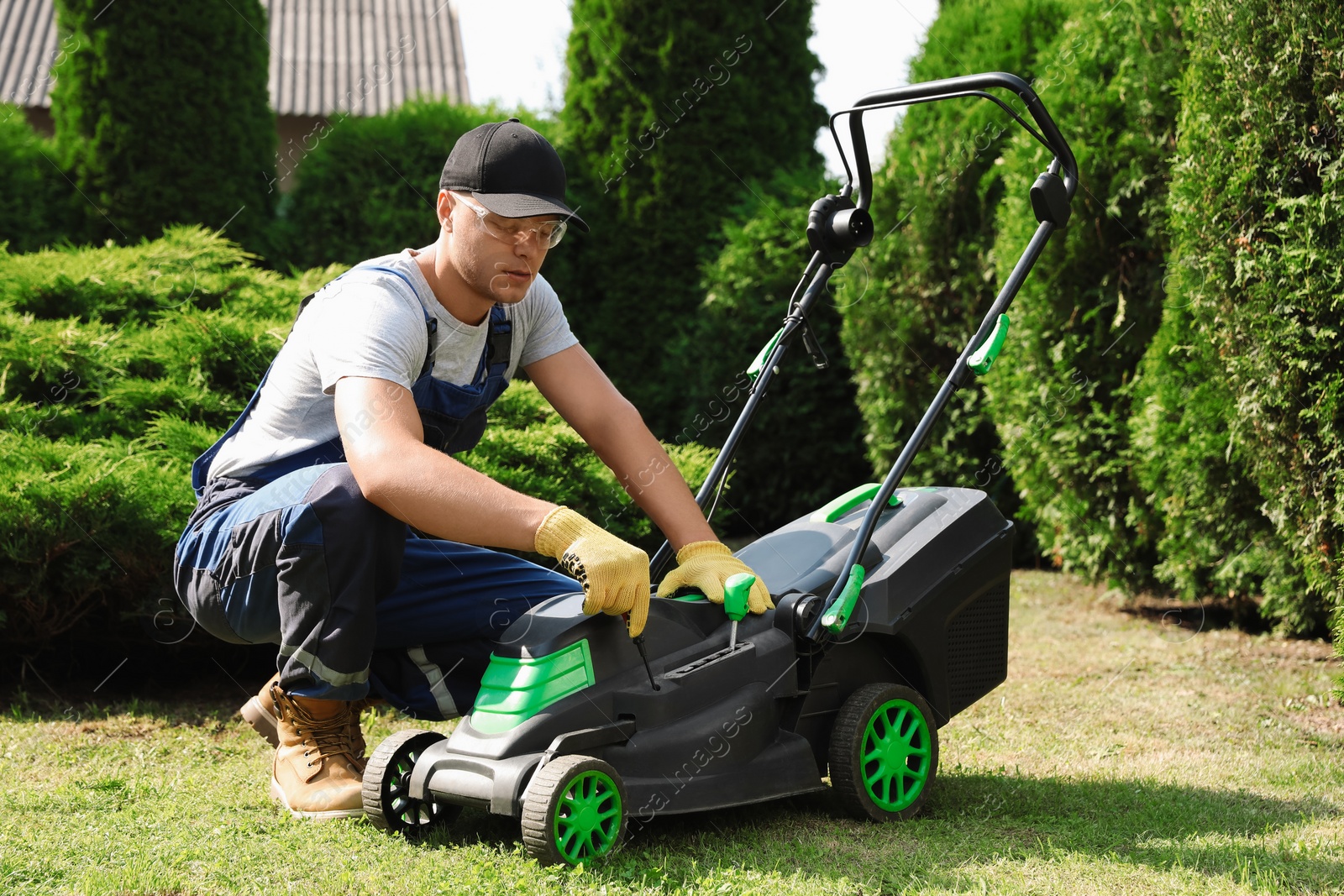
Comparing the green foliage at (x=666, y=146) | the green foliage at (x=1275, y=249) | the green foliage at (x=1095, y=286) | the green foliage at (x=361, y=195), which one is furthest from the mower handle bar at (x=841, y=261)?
the green foliage at (x=361, y=195)

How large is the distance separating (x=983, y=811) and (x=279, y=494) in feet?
5.59

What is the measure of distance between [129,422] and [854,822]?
121 inches

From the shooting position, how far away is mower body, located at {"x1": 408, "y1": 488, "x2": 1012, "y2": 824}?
234cm

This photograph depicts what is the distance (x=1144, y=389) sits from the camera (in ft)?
16.0

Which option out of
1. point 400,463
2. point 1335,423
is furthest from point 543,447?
point 1335,423

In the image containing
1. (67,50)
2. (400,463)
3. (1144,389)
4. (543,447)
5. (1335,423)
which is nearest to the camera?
(400,463)

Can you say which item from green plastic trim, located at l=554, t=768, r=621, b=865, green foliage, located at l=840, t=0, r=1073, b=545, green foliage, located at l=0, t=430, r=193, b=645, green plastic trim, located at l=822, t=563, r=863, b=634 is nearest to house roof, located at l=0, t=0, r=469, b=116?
green foliage, located at l=840, t=0, r=1073, b=545

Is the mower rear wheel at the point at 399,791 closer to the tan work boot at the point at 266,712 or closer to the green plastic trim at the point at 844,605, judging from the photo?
the tan work boot at the point at 266,712

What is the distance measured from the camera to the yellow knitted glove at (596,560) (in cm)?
225

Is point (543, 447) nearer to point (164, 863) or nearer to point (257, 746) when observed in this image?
point (257, 746)

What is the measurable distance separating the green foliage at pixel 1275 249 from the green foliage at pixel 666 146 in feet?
12.1

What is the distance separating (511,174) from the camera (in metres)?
2.59

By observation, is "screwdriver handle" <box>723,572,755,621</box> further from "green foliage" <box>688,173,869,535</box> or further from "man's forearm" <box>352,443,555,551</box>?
"green foliage" <box>688,173,869,535</box>

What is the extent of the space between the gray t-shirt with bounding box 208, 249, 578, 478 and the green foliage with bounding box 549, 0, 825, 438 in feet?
14.9
